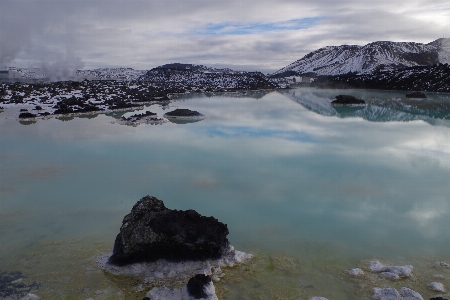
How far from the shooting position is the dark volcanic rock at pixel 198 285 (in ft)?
14.3

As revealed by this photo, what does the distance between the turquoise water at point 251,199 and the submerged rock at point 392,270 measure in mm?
252

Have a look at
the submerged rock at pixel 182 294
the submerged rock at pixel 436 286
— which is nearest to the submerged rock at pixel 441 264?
the submerged rock at pixel 436 286

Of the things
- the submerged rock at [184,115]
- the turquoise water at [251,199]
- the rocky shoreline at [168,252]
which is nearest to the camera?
the rocky shoreline at [168,252]

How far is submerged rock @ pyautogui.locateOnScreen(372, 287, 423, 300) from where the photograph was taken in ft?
14.3

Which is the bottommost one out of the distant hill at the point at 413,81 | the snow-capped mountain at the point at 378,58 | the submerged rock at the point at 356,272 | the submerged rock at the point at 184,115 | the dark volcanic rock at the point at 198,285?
the submerged rock at the point at 356,272

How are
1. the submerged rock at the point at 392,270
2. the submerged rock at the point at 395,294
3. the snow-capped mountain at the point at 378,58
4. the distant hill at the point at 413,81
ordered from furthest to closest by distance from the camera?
1. the snow-capped mountain at the point at 378,58
2. the distant hill at the point at 413,81
3. the submerged rock at the point at 392,270
4. the submerged rock at the point at 395,294

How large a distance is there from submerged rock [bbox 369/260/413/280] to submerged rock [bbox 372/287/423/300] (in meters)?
0.40

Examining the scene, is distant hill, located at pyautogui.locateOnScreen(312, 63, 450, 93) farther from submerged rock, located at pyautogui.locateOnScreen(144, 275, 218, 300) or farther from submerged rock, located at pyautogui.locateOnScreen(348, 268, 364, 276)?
submerged rock, located at pyautogui.locateOnScreen(144, 275, 218, 300)

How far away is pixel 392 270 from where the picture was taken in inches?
197

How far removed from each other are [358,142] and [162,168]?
7889 millimetres

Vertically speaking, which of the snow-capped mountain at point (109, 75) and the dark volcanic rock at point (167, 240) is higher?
the snow-capped mountain at point (109, 75)

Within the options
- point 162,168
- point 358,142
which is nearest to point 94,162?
point 162,168

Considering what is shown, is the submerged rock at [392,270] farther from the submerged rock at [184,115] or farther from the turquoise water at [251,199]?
the submerged rock at [184,115]

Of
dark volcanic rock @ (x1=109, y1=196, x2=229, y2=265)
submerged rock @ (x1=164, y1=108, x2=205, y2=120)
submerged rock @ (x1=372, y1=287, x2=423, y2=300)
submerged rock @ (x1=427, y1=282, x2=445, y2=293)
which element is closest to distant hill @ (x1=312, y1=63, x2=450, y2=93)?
submerged rock @ (x1=164, y1=108, x2=205, y2=120)
